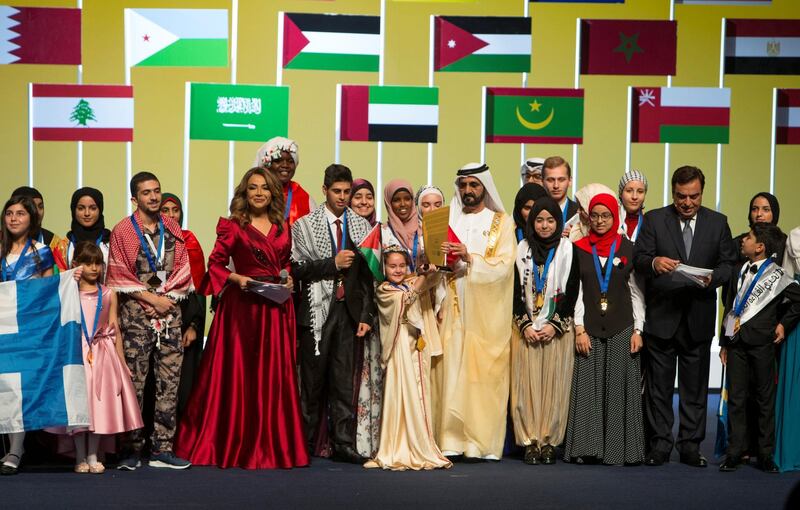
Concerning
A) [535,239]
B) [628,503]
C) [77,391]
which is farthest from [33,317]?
[628,503]

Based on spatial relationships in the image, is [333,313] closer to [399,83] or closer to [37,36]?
[399,83]

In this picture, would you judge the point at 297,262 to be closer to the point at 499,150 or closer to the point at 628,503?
the point at 628,503

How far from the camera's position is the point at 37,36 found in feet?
25.5

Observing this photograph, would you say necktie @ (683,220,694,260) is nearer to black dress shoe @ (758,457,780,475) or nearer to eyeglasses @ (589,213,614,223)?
eyeglasses @ (589,213,614,223)

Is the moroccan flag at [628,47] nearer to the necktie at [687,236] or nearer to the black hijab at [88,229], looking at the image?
the necktie at [687,236]

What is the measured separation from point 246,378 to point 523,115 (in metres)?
3.65

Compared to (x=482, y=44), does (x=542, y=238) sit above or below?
below

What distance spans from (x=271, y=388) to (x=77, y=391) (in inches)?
36.9

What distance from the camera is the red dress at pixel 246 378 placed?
17.3ft

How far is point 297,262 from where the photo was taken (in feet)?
18.2

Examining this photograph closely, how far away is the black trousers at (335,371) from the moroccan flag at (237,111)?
2769 mm

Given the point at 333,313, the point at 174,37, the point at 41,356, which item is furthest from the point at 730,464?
the point at 174,37

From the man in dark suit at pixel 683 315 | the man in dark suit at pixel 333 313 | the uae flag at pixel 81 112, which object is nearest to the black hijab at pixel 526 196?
the man in dark suit at pixel 683 315

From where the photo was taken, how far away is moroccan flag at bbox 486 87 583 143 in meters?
8.09
